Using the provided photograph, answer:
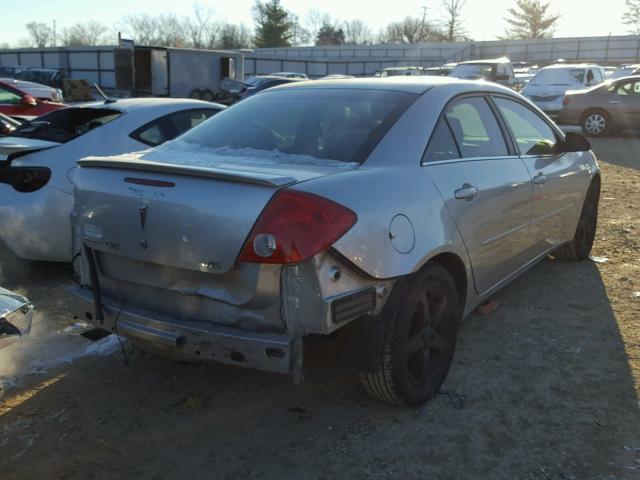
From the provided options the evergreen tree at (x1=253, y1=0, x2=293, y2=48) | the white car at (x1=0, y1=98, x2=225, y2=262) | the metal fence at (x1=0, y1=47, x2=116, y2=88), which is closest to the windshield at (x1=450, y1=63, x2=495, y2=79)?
the white car at (x1=0, y1=98, x2=225, y2=262)

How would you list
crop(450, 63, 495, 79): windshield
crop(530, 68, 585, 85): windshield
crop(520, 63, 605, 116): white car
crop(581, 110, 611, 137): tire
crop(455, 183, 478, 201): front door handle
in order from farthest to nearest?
crop(450, 63, 495, 79): windshield, crop(530, 68, 585, 85): windshield, crop(520, 63, 605, 116): white car, crop(581, 110, 611, 137): tire, crop(455, 183, 478, 201): front door handle

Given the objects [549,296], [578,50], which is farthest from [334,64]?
[549,296]

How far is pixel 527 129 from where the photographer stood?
4.40m

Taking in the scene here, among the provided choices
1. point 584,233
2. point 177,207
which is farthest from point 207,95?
point 177,207

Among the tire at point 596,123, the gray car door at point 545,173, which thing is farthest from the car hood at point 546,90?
the gray car door at point 545,173

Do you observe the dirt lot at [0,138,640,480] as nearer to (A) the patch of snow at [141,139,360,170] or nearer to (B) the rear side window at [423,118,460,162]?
(A) the patch of snow at [141,139,360,170]

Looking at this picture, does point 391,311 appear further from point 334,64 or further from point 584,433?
point 334,64

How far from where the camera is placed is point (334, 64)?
170ft

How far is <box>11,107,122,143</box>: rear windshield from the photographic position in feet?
17.2

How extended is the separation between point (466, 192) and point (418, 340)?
85 centimetres

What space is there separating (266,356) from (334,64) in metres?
51.7

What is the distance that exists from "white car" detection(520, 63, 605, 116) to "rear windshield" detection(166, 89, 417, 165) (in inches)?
653

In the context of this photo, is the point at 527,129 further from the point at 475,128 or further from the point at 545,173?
the point at 475,128

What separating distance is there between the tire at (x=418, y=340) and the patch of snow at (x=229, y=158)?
2.24 feet
